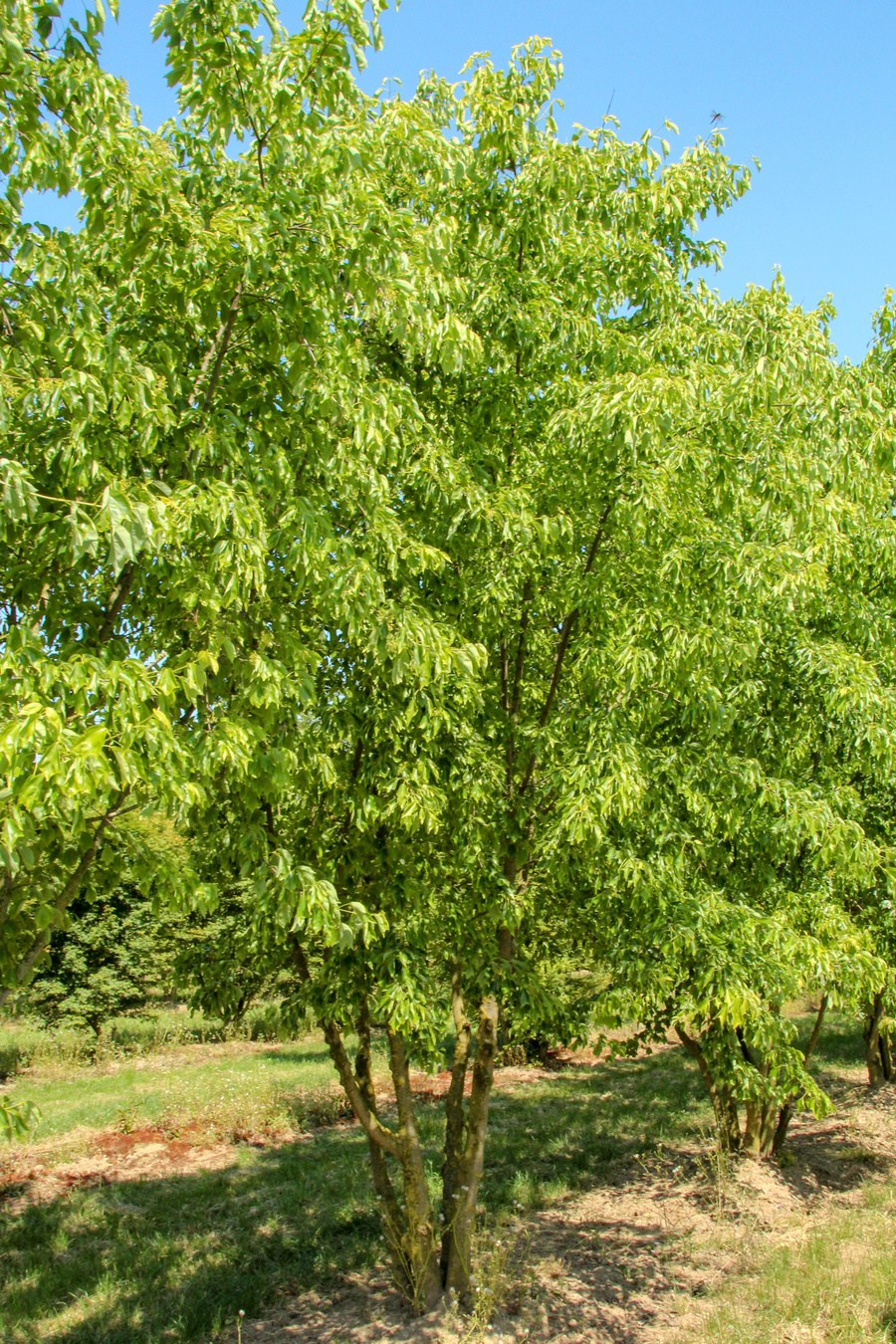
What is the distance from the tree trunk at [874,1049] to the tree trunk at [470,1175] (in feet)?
24.5

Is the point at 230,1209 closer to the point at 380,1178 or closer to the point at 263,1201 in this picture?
the point at 263,1201

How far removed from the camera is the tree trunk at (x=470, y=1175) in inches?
240

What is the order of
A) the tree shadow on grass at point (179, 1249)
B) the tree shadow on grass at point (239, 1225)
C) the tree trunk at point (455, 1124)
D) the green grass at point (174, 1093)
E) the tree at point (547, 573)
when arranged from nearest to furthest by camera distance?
the tree at point (547, 573), the tree trunk at point (455, 1124), the tree shadow on grass at point (179, 1249), the tree shadow on grass at point (239, 1225), the green grass at point (174, 1093)

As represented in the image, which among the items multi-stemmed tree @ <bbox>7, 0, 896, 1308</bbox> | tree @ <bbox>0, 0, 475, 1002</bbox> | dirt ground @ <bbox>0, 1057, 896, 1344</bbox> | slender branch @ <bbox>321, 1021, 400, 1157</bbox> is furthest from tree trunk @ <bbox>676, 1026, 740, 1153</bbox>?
tree @ <bbox>0, 0, 475, 1002</bbox>

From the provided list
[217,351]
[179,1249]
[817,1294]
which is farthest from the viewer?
[179,1249]


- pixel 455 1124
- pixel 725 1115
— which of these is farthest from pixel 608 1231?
pixel 455 1124

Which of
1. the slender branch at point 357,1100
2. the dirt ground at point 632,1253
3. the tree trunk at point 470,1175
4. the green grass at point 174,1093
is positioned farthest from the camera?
the green grass at point 174,1093

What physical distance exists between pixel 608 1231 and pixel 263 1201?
11.6ft

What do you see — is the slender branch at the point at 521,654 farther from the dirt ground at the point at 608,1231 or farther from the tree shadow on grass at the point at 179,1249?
the tree shadow on grass at the point at 179,1249

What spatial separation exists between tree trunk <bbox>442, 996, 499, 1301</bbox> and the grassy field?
0.97 metres

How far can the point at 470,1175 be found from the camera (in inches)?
245

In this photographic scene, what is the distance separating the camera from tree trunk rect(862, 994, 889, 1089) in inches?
464

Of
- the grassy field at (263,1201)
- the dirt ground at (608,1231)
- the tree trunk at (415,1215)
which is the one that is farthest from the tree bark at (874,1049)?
the tree trunk at (415,1215)

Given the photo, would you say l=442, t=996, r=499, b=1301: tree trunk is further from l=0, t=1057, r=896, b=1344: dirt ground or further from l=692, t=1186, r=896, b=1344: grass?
l=692, t=1186, r=896, b=1344: grass
